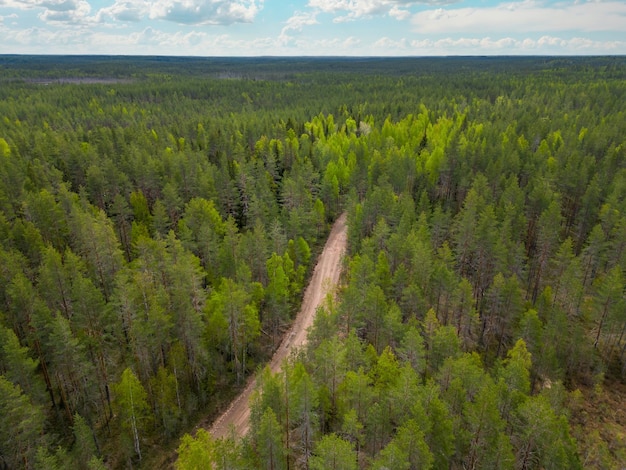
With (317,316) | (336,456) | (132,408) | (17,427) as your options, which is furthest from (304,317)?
(17,427)

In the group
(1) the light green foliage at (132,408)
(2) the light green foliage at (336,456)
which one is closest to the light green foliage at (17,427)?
(1) the light green foliage at (132,408)

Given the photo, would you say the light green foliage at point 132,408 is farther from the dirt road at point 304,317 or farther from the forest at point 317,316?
the dirt road at point 304,317

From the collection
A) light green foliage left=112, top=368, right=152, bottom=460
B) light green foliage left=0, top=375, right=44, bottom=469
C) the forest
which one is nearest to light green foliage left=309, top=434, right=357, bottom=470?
the forest

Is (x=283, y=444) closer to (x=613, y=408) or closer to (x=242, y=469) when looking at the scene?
(x=242, y=469)

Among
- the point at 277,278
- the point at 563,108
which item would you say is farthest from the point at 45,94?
the point at 563,108

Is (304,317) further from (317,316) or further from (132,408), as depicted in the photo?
(132,408)

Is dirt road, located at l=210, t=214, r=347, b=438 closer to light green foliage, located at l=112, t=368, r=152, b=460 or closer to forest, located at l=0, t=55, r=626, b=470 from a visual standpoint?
forest, located at l=0, t=55, r=626, b=470
